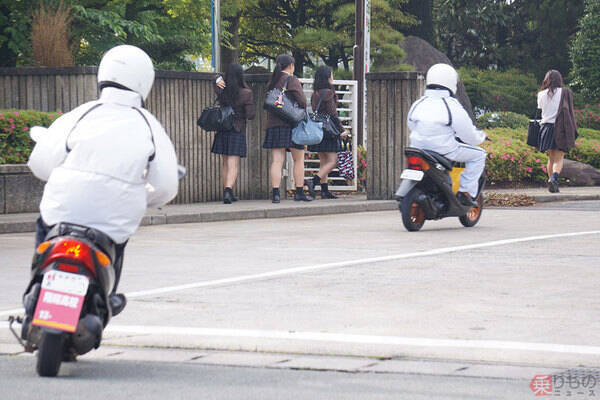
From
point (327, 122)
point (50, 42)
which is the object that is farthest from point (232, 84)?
point (50, 42)

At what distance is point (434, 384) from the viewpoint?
5.50 metres

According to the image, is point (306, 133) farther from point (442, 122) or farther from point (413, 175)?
point (413, 175)

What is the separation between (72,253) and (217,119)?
11.0 metres

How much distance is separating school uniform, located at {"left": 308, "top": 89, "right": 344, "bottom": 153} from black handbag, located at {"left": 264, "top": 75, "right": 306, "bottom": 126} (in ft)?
2.65

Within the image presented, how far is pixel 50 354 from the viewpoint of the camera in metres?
5.61

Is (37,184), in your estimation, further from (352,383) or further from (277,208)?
(352,383)

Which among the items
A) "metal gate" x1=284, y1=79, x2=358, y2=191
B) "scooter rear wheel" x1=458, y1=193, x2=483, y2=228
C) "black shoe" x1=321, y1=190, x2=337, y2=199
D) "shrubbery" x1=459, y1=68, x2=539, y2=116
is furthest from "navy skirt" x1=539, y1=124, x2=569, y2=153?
"shrubbery" x1=459, y1=68, x2=539, y2=116

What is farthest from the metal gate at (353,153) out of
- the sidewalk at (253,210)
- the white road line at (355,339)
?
the white road line at (355,339)

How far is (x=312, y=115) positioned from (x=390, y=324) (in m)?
10.4

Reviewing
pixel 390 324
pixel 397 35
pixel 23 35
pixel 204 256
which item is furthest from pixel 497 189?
pixel 397 35

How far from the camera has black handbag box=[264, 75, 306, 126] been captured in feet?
54.0

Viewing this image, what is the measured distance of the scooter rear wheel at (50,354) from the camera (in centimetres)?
555

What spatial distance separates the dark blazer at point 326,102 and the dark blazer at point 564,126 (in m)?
3.80

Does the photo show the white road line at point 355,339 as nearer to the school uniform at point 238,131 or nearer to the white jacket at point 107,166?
the white jacket at point 107,166
